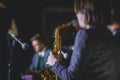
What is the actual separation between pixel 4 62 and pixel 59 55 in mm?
1552

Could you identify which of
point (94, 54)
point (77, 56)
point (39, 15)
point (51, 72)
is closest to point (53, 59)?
point (77, 56)

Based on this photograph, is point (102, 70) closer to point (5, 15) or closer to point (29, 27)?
point (5, 15)

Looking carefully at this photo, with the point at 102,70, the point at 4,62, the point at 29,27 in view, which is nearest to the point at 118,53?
the point at 102,70

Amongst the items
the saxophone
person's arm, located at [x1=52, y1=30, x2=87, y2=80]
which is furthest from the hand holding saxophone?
the saxophone

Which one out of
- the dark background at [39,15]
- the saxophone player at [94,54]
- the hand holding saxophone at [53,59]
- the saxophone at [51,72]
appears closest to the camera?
the saxophone player at [94,54]

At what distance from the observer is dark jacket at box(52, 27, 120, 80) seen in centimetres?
349

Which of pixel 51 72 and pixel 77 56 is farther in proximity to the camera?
pixel 51 72

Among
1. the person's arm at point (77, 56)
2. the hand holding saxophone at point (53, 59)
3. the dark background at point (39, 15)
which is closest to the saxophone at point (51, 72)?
the hand holding saxophone at point (53, 59)

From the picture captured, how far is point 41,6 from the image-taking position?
1141cm

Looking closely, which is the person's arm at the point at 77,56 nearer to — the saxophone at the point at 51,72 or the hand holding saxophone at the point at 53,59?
the hand holding saxophone at the point at 53,59

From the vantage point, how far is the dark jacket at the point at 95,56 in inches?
137

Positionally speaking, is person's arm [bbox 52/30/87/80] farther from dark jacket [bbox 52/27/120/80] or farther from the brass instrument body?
the brass instrument body

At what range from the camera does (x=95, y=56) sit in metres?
3.50

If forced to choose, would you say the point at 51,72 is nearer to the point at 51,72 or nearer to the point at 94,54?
the point at 51,72
